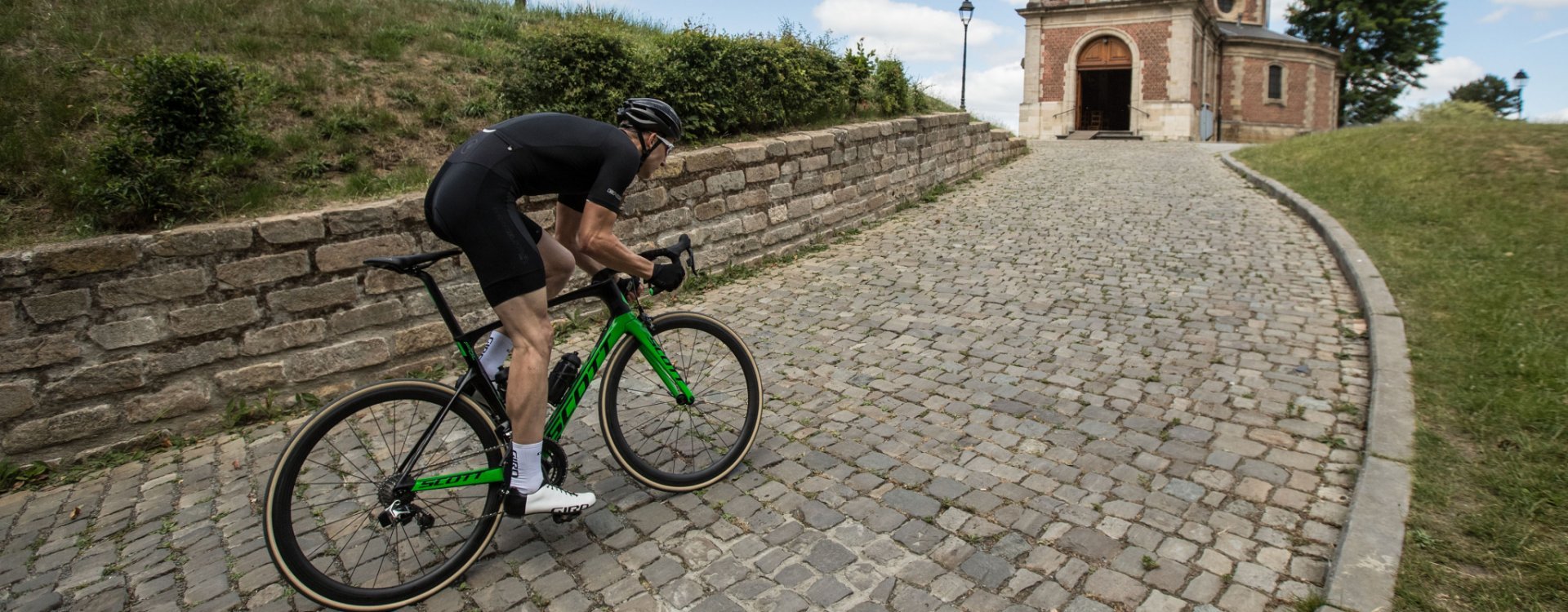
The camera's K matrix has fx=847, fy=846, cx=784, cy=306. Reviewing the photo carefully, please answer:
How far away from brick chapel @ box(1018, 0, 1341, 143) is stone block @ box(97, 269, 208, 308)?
107ft

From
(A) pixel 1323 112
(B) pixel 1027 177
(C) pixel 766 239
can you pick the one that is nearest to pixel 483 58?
(C) pixel 766 239

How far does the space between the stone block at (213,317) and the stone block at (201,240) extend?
311 millimetres

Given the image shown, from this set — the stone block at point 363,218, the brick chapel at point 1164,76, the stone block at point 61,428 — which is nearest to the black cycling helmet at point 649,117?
the stone block at point 363,218

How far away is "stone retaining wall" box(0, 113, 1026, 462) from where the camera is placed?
4430mm

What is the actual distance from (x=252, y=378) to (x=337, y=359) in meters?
0.47

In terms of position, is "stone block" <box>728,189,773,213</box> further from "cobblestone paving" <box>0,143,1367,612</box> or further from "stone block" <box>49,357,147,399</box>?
"stone block" <box>49,357,147,399</box>

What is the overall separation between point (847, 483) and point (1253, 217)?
891cm

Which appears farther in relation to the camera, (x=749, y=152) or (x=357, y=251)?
(x=749, y=152)

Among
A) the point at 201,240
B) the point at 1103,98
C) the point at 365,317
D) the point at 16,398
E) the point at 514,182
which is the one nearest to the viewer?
the point at 514,182

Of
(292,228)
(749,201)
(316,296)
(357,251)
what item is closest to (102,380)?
(316,296)

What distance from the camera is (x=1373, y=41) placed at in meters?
43.9

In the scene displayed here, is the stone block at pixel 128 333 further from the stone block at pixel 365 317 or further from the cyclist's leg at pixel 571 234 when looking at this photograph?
the cyclist's leg at pixel 571 234

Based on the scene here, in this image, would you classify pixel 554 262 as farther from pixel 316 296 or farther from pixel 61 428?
pixel 61 428

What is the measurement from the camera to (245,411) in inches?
198
